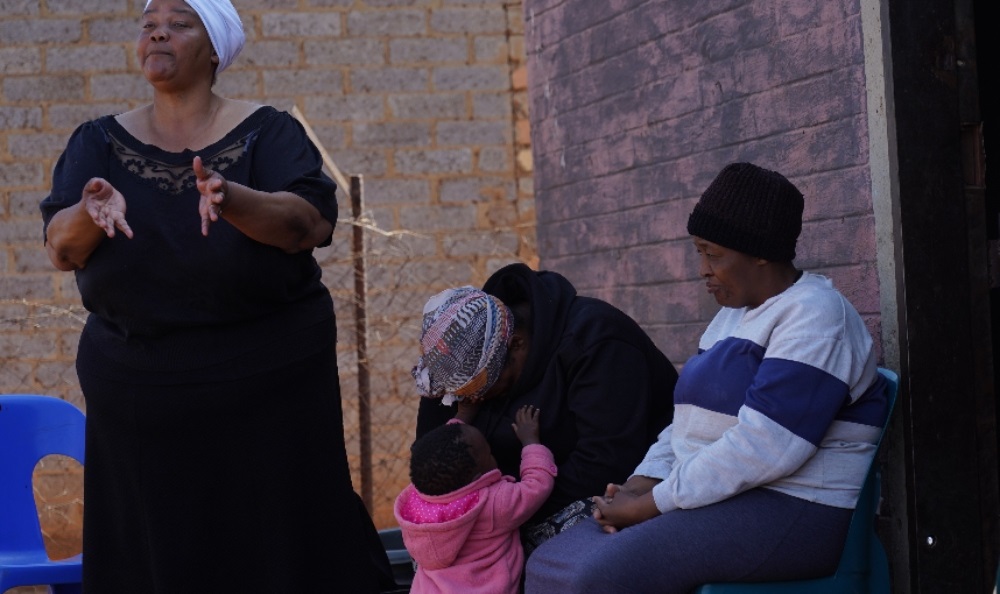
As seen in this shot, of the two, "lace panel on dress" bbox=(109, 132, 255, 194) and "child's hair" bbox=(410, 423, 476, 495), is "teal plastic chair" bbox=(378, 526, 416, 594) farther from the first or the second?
"lace panel on dress" bbox=(109, 132, 255, 194)

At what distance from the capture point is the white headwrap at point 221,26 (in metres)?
3.45

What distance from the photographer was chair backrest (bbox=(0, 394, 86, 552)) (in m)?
4.55

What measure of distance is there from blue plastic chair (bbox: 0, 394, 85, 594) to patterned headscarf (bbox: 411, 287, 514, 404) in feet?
4.83

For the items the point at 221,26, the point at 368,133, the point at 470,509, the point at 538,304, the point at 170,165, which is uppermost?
the point at 368,133

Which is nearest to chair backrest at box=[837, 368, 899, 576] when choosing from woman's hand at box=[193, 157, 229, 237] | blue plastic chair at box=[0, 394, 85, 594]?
woman's hand at box=[193, 157, 229, 237]

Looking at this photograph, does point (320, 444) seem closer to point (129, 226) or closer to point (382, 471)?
point (129, 226)

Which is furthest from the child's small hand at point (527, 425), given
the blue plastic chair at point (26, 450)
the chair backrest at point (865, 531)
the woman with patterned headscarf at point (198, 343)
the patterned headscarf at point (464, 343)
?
the blue plastic chair at point (26, 450)

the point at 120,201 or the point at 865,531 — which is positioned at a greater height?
the point at 120,201

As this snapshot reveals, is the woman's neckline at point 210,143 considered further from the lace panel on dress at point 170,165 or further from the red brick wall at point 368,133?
the red brick wall at point 368,133

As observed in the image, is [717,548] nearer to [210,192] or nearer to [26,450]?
[210,192]

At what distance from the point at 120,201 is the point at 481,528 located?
4.04 feet

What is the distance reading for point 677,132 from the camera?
15.3ft

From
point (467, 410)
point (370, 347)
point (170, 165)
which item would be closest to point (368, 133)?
point (370, 347)

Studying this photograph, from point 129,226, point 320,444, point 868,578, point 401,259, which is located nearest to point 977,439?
point 868,578
